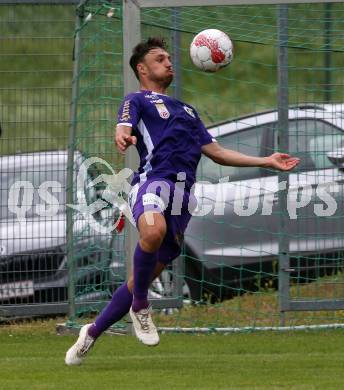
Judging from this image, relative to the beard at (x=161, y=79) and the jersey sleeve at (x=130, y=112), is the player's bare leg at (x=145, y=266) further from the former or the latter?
the beard at (x=161, y=79)

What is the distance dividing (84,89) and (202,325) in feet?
7.47

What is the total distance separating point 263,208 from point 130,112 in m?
3.22

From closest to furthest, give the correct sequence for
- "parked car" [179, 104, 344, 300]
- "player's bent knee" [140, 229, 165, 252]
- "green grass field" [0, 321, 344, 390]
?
"green grass field" [0, 321, 344, 390] → "player's bent knee" [140, 229, 165, 252] → "parked car" [179, 104, 344, 300]

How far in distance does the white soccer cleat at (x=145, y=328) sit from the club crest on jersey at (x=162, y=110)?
126cm

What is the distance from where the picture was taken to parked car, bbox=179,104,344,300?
10281 millimetres

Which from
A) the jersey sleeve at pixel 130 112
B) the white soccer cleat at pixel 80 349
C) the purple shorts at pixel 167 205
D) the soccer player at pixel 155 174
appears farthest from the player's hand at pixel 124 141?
the white soccer cleat at pixel 80 349

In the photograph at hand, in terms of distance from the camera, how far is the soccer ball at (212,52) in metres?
8.23

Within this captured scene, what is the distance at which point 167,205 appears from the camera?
7750 millimetres

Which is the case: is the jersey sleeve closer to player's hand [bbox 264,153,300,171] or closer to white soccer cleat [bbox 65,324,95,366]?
player's hand [bbox 264,153,300,171]

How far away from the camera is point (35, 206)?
35.3 ft

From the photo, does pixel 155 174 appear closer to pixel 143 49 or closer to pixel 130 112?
pixel 130 112

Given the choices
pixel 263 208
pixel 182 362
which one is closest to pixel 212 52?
pixel 182 362

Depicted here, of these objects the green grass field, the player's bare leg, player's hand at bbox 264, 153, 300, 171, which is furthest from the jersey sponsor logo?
the green grass field

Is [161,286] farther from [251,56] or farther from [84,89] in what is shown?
[251,56]
